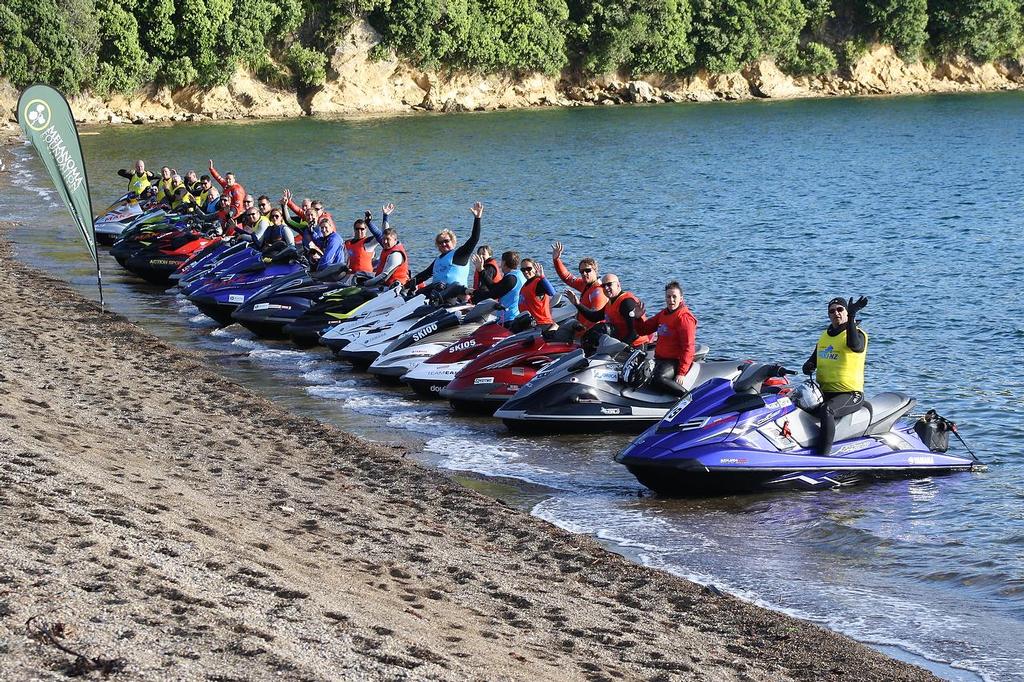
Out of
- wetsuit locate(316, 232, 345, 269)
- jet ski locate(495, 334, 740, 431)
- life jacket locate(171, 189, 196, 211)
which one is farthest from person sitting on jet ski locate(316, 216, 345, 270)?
life jacket locate(171, 189, 196, 211)

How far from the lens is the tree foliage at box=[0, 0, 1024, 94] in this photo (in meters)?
80.2

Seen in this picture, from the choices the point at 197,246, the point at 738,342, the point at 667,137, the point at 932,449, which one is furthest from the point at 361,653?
the point at 667,137

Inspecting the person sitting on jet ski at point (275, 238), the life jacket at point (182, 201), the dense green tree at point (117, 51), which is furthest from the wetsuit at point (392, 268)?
the dense green tree at point (117, 51)

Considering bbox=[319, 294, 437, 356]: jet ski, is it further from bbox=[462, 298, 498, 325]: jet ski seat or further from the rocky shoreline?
the rocky shoreline

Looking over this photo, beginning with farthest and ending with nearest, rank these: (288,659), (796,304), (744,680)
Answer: (796,304) < (744,680) < (288,659)

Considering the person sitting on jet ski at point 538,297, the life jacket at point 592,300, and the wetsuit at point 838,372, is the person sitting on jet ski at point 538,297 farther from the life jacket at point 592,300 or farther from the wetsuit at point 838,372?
the wetsuit at point 838,372

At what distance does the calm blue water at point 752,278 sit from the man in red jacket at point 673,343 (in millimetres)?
994

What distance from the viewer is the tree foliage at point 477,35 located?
8019 cm

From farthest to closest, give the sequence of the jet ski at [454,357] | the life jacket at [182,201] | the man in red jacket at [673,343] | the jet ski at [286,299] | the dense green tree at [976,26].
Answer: the dense green tree at [976,26]
the life jacket at [182,201]
the jet ski at [286,299]
the jet ski at [454,357]
the man in red jacket at [673,343]

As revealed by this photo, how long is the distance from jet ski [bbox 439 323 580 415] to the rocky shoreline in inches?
2729

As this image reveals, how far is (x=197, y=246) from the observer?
92.7 ft

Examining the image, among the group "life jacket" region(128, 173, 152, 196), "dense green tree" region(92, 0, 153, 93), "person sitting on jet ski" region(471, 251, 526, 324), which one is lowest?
"person sitting on jet ski" region(471, 251, 526, 324)

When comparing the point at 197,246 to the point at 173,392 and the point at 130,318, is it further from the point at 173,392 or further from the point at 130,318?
the point at 173,392

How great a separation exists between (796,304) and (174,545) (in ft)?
68.7
